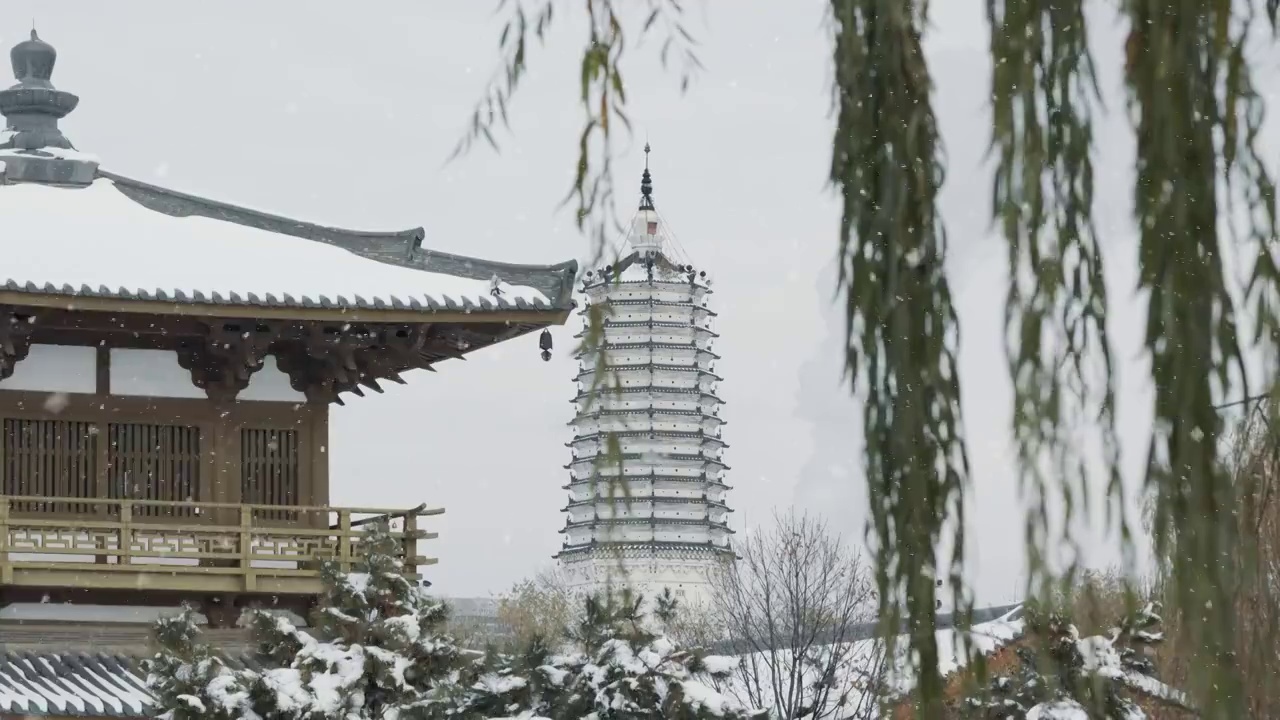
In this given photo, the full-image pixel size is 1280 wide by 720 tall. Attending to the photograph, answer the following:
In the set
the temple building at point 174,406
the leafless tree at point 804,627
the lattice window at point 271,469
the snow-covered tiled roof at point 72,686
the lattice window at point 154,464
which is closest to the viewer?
the snow-covered tiled roof at point 72,686

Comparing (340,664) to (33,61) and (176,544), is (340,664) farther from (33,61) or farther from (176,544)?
(33,61)

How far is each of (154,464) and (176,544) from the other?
1.82 ft

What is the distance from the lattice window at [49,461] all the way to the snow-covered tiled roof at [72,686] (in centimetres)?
93

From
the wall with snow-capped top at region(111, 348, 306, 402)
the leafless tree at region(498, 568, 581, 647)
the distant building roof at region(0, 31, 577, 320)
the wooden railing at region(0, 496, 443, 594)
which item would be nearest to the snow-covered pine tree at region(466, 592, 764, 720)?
the wooden railing at region(0, 496, 443, 594)

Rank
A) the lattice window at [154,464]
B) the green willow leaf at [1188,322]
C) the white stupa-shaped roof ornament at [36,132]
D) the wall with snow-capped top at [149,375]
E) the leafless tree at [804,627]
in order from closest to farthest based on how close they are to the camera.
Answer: the green willow leaf at [1188,322] < the lattice window at [154,464] < the wall with snow-capped top at [149,375] < the white stupa-shaped roof ornament at [36,132] < the leafless tree at [804,627]

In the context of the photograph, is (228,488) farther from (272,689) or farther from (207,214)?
(272,689)

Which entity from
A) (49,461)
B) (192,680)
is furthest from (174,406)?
(192,680)

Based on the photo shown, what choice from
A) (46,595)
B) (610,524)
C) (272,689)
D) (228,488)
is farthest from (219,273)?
(610,524)

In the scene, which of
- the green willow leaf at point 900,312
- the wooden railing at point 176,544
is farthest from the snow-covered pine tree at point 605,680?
the green willow leaf at point 900,312

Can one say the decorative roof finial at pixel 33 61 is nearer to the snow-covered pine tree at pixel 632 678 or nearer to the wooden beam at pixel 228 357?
the wooden beam at pixel 228 357

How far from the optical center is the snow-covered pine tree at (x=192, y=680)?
8797 millimetres

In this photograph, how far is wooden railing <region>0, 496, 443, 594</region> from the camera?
37.4ft

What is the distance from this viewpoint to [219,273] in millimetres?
12352

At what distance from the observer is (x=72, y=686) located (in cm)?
1138
